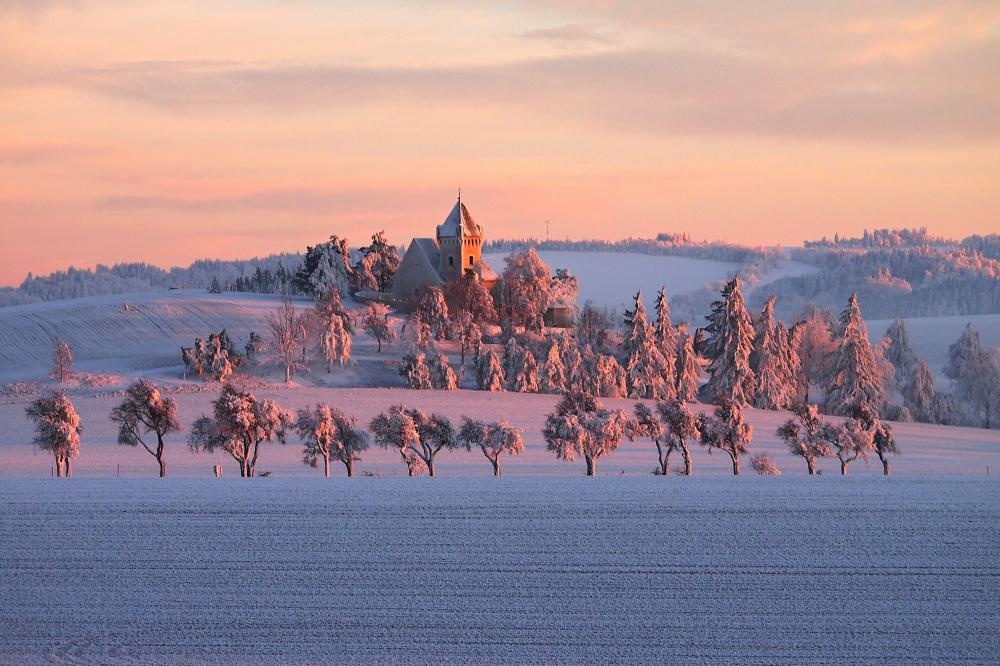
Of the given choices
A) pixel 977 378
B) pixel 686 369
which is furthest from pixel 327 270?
pixel 977 378

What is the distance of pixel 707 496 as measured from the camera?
30.7 meters

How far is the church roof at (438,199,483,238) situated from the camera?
4397 inches

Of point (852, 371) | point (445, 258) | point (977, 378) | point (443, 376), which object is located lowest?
point (977, 378)

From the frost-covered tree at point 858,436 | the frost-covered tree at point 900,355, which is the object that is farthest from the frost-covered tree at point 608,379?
the frost-covered tree at point 900,355

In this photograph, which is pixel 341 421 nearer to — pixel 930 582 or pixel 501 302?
pixel 930 582

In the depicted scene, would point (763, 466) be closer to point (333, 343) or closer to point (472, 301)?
point (333, 343)

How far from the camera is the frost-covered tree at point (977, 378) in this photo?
294 ft

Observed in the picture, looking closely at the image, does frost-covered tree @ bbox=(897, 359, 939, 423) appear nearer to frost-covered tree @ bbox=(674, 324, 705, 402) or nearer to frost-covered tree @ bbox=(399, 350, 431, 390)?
frost-covered tree @ bbox=(674, 324, 705, 402)

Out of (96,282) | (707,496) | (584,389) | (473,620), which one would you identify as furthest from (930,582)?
(96,282)

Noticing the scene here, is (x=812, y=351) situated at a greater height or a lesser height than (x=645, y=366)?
greater

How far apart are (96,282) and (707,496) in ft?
606

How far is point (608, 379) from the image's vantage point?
268ft

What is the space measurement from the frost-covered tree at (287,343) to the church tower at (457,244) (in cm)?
2043

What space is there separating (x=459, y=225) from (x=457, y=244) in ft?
6.19
